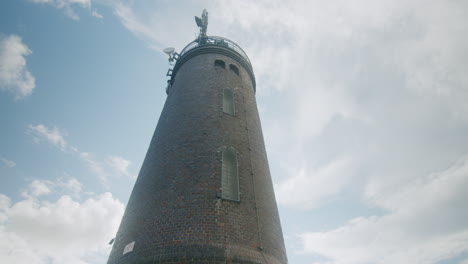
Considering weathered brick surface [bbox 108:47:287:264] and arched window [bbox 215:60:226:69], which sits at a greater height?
arched window [bbox 215:60:226:69]

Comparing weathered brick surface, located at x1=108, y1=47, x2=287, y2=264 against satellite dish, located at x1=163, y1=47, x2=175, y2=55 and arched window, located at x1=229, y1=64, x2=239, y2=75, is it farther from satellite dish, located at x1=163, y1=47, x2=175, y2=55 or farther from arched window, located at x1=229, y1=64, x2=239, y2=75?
satellite dish, located at x1=163, y1=47, x2=175, y2=55

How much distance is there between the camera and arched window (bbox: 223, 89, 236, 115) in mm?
11253

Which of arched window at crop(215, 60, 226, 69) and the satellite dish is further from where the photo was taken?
the satellite dish

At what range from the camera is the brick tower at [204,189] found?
712 cm

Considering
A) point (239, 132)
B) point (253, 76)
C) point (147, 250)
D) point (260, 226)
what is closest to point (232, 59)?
point (253, 76)

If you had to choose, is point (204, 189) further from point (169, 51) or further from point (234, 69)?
point (169, 51)

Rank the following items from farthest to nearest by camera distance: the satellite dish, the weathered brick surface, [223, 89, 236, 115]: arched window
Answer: the satellite dish
[223, 89, 236, 115]: arched window
the weathered brick surface

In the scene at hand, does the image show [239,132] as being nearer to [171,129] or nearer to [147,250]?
[171,129]

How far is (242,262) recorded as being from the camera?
6.87 metres

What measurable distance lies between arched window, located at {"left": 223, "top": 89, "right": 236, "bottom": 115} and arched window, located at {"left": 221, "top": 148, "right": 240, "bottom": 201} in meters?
2.24

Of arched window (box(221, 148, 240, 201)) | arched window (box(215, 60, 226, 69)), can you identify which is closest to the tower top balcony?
arched window (box(215, 60, 226, 69))

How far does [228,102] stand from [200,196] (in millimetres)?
4940

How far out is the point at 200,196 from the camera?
7961 millimetres

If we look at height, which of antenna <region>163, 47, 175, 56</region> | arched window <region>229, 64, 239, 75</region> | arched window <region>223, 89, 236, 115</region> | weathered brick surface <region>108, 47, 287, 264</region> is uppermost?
antenna <region>163, 47, 175, 56</region>
